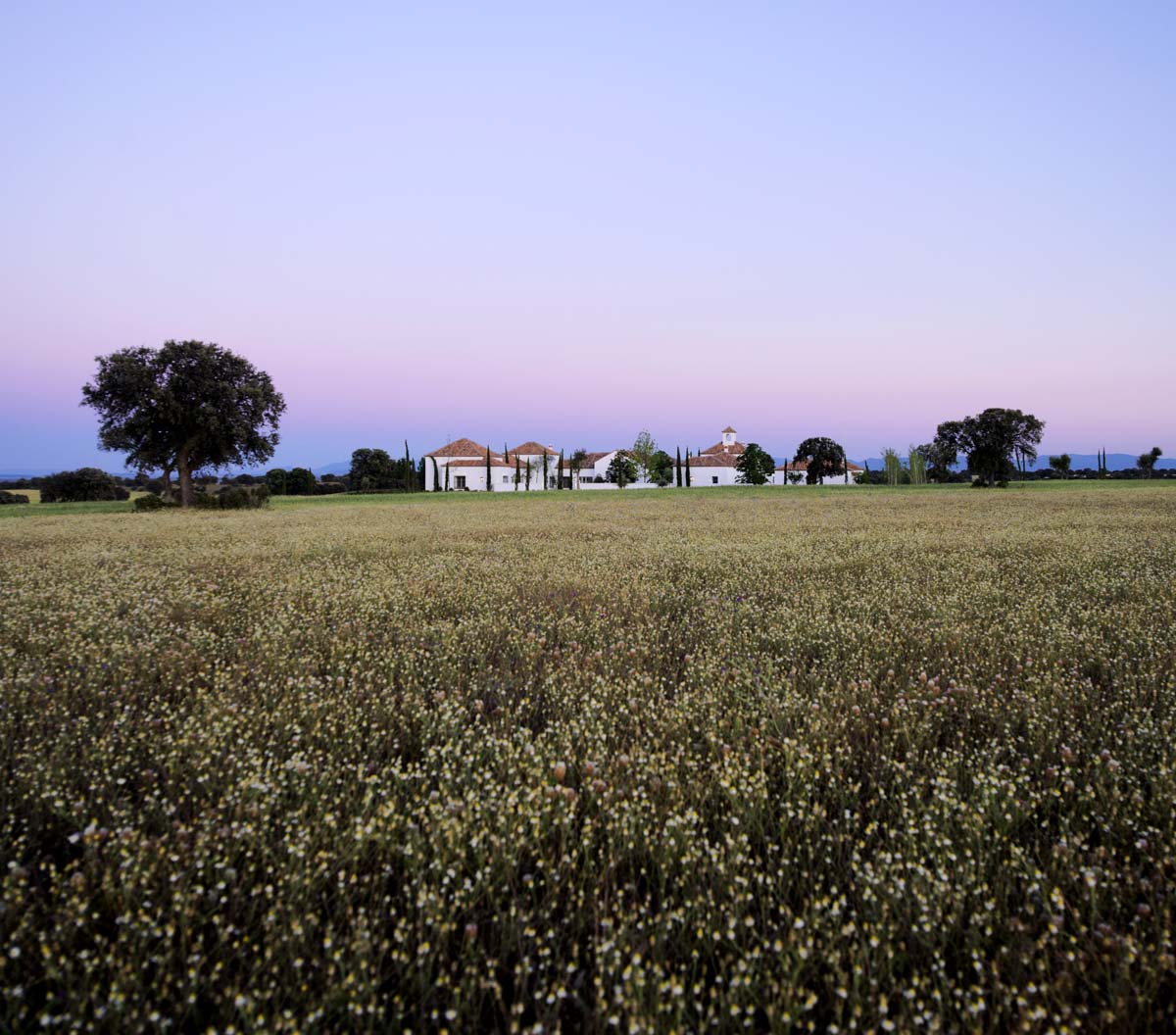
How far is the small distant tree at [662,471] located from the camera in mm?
112750

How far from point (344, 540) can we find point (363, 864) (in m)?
11.9

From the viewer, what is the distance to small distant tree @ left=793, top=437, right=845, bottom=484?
104062 mm

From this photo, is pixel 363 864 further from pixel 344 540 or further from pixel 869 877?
pixel 344 540

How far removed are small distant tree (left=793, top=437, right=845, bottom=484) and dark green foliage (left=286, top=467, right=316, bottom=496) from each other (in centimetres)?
7535

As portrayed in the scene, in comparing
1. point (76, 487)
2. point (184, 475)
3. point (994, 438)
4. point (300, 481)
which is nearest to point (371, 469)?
point (300, 481)

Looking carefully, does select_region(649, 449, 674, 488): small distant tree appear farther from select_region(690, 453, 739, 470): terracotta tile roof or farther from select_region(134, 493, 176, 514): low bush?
select_region(134, 493, 176, 514): low bush

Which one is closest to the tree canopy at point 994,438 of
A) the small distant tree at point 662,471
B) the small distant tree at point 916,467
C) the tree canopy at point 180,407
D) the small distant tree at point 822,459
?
the small distant tree at point 916,467

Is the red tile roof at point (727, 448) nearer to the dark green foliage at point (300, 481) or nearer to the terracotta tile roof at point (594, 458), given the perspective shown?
the terracotta tile roof at point (594, 458)

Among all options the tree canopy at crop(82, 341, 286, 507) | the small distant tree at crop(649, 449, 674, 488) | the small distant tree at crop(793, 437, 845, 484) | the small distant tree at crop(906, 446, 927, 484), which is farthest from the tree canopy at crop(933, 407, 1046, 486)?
the tree canopy at crop(82, 341, 286, 507)

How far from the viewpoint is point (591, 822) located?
266 cm

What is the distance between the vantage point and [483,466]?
10888 cm

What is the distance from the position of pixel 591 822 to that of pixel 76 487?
234 feet

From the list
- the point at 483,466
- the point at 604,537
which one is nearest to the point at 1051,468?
the point at 483,466

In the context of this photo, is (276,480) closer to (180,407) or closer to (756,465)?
(180,407)
